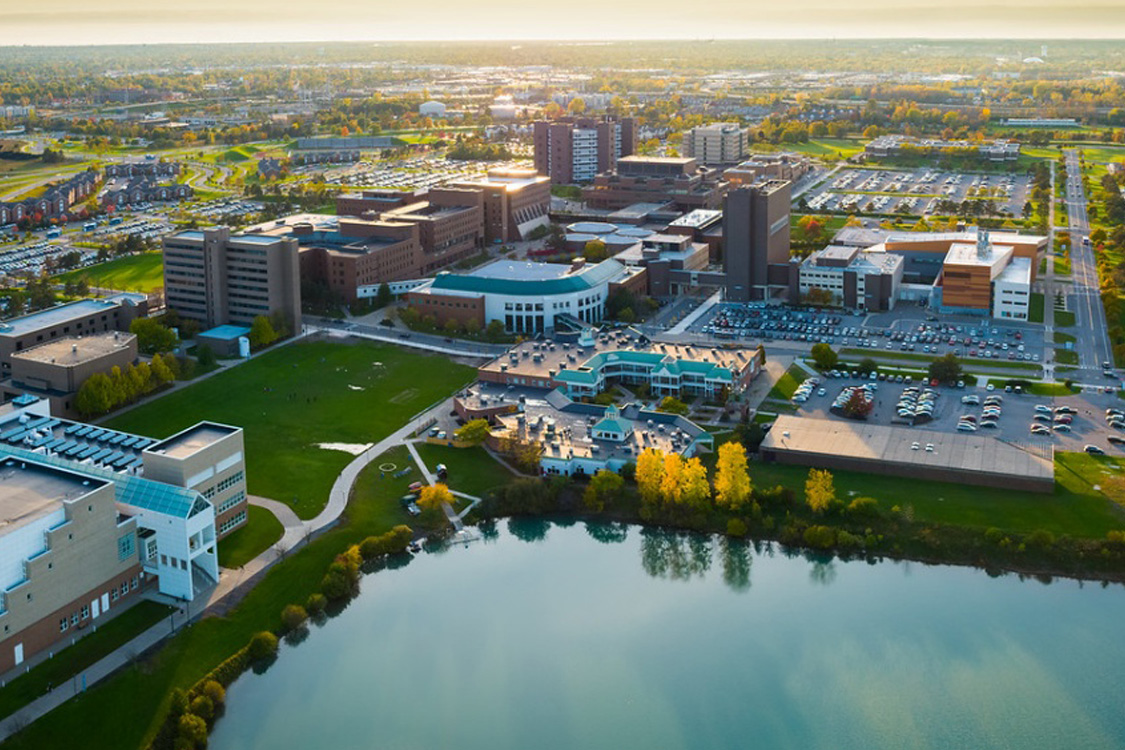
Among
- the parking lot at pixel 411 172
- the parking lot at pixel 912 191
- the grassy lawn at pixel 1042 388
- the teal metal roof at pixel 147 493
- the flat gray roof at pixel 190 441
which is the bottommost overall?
the grassy lawn at pixel 1042 388

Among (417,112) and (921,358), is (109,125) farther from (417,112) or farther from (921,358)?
(921,358)

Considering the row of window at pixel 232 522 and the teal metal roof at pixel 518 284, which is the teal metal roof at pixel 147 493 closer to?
the row of window at pixel 232 522

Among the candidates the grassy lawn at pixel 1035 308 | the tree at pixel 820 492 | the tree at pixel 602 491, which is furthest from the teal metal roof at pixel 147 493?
the grassy lawn at pixel 1035 308

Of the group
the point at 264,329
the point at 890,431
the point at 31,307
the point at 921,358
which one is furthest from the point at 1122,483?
the point at 31,307

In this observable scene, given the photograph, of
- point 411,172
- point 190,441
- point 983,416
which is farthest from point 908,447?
point 411,172

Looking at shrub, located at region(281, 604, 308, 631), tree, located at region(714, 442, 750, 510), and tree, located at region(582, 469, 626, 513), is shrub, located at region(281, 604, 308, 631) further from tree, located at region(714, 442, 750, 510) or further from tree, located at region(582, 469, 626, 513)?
tree, located at region(714, 442, 750, 510)

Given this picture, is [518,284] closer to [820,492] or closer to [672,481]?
[672,481]
